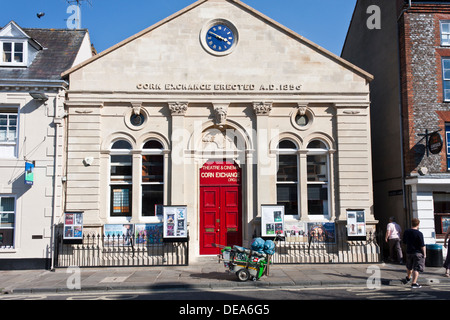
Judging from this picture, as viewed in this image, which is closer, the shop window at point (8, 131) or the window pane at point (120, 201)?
the shop window at point (8, 131)

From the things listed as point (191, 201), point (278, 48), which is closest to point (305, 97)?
point (278, 48)

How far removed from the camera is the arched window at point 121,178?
561 inches

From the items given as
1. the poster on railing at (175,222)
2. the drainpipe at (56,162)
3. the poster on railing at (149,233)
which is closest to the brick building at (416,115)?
the poster on railing at (175,222)

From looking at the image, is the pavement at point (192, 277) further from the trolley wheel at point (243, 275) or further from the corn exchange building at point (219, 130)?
the corn exchange building at point (219, 130)

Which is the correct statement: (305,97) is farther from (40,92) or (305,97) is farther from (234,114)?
(40,92)

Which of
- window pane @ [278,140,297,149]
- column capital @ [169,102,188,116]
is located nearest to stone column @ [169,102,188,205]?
column capital @ [169,102,188,116]

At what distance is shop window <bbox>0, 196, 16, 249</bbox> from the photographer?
44.5 ft

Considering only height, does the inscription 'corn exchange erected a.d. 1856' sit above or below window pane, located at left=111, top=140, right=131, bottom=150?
above

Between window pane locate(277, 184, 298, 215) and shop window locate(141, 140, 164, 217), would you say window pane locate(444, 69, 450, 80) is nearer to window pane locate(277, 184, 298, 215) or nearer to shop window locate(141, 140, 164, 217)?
window pane locate(277, 184, 298, 215)

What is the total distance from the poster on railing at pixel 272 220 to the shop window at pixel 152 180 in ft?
12.0

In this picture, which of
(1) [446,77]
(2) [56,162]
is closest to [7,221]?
(2) [56,162]

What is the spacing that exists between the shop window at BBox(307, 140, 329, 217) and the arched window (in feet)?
21.0

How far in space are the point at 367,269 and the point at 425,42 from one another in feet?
27.8

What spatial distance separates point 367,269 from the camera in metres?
12.9
